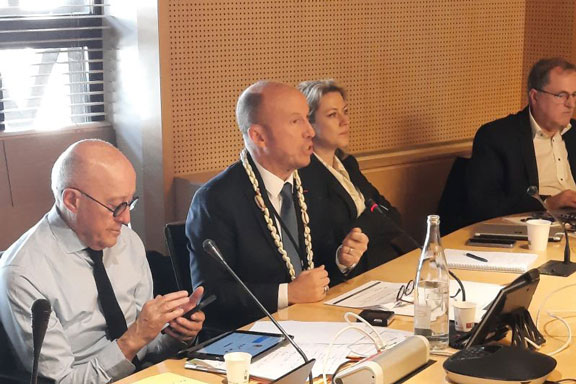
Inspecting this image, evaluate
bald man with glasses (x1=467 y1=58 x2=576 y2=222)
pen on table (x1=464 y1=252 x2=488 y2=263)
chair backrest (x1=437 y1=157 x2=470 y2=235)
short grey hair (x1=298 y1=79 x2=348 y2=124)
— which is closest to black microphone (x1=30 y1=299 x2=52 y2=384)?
pen on table (x1=464 y1=252 x2=488 y2=263)

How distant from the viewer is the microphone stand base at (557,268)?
3267 millimetres

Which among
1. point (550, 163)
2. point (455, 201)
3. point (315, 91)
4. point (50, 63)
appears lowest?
point (455, 201)

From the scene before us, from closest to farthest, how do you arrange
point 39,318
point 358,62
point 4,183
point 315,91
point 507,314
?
point 39,318, point 507,314, point 4,183, point 315,91, point 358,62

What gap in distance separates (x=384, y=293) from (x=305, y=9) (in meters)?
2.23

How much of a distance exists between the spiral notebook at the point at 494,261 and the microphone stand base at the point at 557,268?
0.18 feet

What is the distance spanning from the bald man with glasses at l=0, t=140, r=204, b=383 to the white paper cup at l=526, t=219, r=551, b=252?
154 centimetres

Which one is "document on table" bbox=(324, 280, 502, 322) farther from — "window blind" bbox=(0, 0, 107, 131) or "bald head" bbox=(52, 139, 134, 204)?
"window blind" bbox=(0, 0, 107, 131)

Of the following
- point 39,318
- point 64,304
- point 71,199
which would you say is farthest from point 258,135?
point 39,318

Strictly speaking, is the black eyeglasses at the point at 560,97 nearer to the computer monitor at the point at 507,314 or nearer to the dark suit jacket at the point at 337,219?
the dark suit jacket at the point at 337,219

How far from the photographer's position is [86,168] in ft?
8.71

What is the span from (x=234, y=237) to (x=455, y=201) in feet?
6.73

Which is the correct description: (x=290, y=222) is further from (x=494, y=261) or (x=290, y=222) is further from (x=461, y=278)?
(x=494, y=261)

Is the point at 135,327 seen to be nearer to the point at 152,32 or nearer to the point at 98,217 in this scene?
the point at 98,217

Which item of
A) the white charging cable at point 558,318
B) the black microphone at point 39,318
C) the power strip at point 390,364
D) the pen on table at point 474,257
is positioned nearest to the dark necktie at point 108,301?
the black microphone at point 39,318
